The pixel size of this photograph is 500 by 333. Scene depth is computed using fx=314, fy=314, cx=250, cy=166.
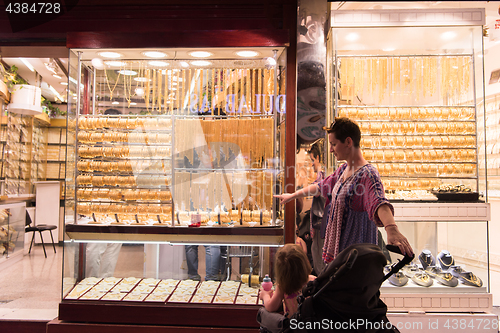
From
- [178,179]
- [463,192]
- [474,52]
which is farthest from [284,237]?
[474,52]

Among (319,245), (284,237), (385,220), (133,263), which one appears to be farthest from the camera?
(133,263)

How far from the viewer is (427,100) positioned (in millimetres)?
3383

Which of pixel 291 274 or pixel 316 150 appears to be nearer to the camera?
pixel 291 274

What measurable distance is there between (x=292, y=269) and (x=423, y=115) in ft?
8.26

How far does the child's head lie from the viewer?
176 cm

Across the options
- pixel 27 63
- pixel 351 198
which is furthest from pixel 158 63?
pixel 27 63

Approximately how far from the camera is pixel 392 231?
154cm

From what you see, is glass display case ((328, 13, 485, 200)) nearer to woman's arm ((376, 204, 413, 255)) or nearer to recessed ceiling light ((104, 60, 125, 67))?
woman's arm ((376, 204, 413, 255))

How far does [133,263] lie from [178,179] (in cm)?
101

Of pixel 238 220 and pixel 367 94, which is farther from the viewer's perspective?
pixel 367 94

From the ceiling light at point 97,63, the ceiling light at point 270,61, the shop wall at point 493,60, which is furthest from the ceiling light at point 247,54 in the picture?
the shop wall at point 493,60

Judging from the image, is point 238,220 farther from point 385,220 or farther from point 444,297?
point 444,297

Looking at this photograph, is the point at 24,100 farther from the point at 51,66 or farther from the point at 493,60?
the point at 493,60

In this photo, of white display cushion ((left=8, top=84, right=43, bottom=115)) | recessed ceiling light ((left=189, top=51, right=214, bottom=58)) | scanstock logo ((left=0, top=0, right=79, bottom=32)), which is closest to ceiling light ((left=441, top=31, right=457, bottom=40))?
recessed ceiling light ((left=189, top=51, right=214, bottom=58))
